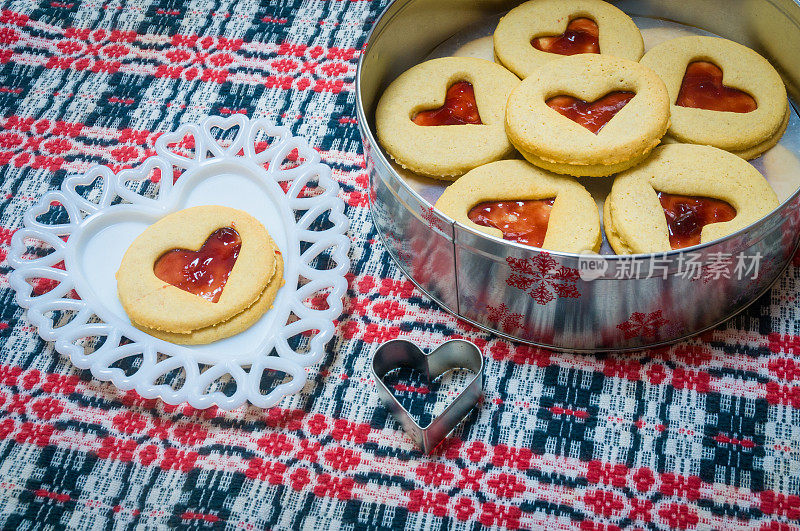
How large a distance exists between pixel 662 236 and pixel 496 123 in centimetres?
33

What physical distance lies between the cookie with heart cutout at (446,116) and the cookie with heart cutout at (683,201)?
0.72ft

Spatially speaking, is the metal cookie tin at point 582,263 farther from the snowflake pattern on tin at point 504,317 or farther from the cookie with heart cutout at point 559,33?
the cookie with heart cutout at point 559,33

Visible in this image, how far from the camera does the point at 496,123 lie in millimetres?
1254

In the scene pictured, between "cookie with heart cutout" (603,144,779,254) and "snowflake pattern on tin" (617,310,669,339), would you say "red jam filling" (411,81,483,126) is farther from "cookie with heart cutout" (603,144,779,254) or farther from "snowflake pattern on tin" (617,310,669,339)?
"snowflake pattern on tin" (617,310,669,339)

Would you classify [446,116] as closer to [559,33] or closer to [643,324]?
[559,33]

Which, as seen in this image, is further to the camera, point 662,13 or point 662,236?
point 662,13

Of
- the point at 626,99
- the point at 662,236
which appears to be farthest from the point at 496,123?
the point at 662,236

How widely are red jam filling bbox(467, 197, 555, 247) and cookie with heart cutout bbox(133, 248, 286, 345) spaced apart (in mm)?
336

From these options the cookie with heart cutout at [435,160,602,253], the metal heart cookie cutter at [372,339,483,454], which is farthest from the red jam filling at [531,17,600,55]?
the metal heart cookie cutter at [372,339,483,454]

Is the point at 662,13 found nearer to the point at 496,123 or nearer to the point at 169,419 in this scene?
the point at 496,123

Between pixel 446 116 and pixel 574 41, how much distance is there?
0.29 meters

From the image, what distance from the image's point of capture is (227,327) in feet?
3.68

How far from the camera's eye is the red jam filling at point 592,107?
121 centimetres

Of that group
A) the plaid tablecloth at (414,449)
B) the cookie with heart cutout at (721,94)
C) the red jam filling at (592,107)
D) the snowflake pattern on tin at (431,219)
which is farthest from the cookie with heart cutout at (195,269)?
the cookie with heart cutout at (721,94)
